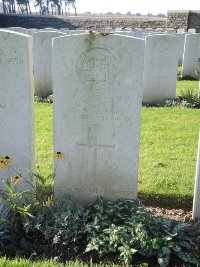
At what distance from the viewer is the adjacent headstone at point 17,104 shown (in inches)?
134

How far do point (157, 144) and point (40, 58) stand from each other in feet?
14.1

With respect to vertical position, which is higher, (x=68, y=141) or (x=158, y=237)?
(x=68, y=141)

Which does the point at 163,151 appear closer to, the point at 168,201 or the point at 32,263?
the point at 168,201

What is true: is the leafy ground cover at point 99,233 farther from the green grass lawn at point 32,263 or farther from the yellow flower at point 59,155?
the yellow flower at point 59,155

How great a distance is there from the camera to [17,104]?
353 cm

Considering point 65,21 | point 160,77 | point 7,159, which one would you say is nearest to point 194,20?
point 65,21

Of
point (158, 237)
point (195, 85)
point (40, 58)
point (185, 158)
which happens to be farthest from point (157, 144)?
point (195, 85)

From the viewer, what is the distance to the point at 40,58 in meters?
8.66

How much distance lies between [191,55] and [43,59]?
Answer: 488cm

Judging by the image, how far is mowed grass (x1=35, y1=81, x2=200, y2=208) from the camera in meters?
4.19

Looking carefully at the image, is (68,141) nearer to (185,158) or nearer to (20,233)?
(20,233)

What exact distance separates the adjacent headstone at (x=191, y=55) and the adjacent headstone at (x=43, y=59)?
418 cm

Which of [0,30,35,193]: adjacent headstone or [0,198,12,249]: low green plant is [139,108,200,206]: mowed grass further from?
[0,198,12,249]: low green plant

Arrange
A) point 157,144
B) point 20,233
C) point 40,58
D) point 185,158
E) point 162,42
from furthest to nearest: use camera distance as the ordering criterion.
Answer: point 40,58 → point 162,42 → point 157,144 → point 185,158 → point 20,233
